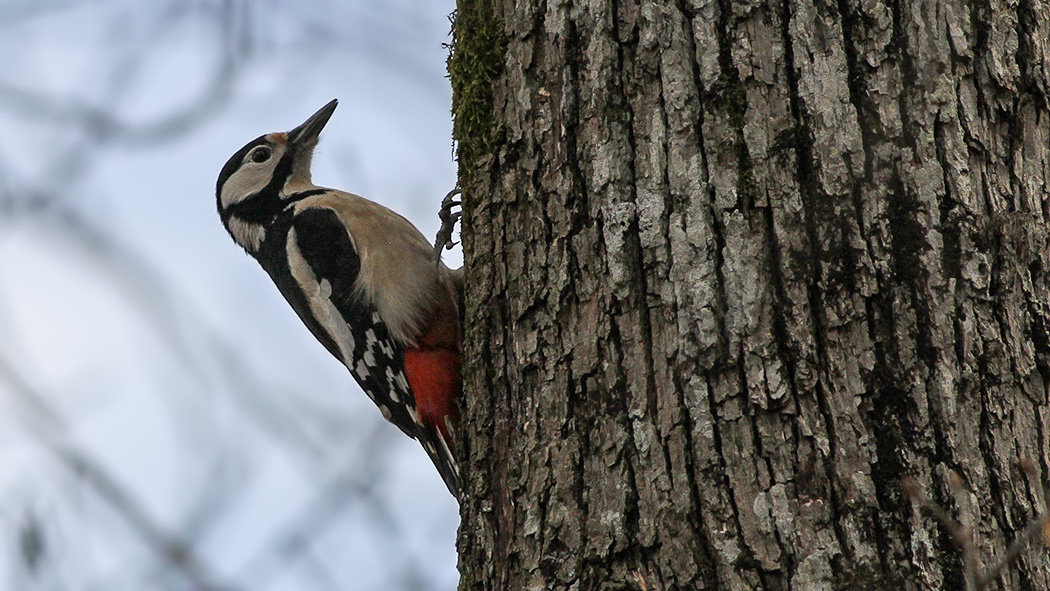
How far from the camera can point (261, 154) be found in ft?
14.5

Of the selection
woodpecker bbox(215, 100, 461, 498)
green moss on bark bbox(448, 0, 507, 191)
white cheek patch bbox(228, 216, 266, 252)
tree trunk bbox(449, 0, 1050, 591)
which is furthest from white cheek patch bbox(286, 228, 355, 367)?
tree trunk bbox(449, 0, 1050, 591)

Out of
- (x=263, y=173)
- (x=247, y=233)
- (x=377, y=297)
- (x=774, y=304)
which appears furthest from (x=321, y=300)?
(x=774, y=304)

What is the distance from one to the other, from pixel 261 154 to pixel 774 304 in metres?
3.14

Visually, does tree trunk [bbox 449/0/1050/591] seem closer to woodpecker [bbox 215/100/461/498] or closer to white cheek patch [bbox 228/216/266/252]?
woodpecker [bbox 215/100/461/498]

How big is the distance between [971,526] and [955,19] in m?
0.92

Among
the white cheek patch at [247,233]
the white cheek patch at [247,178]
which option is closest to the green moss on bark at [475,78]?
the white cheek patch at [247,233]

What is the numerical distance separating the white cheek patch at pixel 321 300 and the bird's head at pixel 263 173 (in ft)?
1.64

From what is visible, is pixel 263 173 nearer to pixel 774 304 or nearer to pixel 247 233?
pixel 247 233

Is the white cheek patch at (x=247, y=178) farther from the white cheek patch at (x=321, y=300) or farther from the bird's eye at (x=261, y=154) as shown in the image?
the white cheek patch at (x=321, y=300)

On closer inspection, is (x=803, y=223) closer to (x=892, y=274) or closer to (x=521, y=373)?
(x=892, y=274)

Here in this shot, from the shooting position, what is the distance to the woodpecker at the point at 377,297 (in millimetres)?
3414

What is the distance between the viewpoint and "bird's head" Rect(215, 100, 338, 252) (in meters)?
4.33

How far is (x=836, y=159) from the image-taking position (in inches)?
71.9

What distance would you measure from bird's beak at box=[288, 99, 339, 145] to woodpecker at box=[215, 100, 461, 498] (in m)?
0.36
